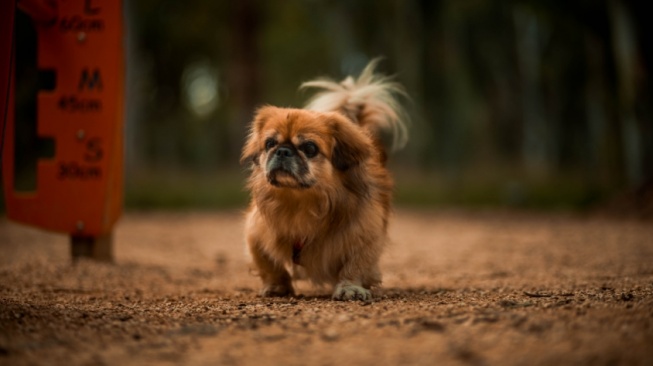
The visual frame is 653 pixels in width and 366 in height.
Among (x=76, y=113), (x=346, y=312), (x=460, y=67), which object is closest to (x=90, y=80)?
(x=76, y=113)

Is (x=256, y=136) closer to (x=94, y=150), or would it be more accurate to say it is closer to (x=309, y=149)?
(x=309, y=149)

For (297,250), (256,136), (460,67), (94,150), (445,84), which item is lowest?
(297,250)

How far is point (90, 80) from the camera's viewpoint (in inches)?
250

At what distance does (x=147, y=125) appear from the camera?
3519 centimetres

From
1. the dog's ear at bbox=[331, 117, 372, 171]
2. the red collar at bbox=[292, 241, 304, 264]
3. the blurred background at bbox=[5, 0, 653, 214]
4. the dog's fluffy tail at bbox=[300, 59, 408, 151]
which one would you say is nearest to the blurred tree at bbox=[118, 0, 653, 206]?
the blurred background at bbox=[5, 0, 653, 214]

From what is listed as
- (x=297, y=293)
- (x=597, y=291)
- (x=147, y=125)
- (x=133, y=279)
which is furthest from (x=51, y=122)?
(x=147, y=125)

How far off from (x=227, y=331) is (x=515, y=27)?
2445 centimetres

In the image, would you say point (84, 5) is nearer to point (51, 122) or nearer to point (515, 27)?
point (51, 122)

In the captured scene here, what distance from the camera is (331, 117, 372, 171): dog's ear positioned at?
4.66 m

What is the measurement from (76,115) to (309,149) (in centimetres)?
291

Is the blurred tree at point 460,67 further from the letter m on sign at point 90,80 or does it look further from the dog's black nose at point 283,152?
the dog's black nose at point 283,152

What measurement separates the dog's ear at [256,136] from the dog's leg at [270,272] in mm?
629

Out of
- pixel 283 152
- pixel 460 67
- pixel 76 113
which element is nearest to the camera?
pixel 283 152

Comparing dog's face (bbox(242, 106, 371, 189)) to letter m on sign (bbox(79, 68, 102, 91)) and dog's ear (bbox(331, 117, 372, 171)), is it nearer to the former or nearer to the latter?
dog's ear (bbox(331, 117, 372, 171))
